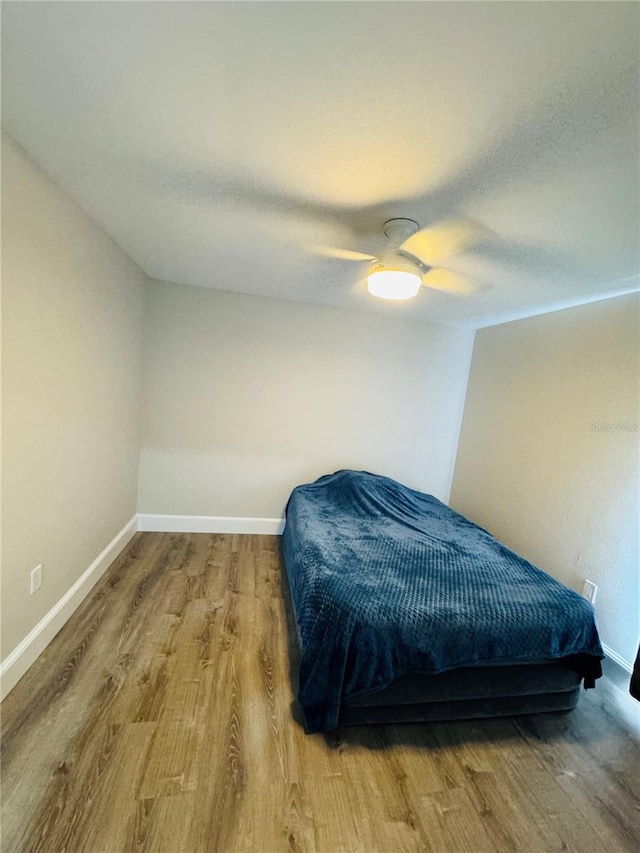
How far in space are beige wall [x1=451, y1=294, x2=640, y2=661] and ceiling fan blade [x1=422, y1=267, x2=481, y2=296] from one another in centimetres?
81

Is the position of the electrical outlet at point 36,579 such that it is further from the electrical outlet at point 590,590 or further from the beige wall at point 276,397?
the electrical outlet at point 590,590

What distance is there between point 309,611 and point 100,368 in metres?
1.89

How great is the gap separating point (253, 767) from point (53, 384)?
186 centimetres

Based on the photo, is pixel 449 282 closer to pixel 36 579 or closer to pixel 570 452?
pixel 570 452

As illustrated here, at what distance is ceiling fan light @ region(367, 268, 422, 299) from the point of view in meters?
1.70

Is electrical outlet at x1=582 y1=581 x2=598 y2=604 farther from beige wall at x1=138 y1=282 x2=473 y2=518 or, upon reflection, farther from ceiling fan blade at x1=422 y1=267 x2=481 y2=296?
ceiling fan blade at x1=422 y1=267 x2=481 y2=296

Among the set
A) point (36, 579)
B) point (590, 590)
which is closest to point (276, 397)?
point (36, 579)

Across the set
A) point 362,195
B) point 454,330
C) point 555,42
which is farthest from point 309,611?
point 454,330

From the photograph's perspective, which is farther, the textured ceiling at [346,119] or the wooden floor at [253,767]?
the wooden floor at [253,767]

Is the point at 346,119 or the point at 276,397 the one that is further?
the point at 276,397

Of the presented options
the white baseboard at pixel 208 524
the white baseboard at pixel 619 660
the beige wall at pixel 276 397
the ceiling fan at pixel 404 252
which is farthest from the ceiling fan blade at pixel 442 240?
the white baseboard at pixel 208 524

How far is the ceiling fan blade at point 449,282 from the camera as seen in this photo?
215 cm

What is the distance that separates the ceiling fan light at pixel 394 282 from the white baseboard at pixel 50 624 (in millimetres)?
2375

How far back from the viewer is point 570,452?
8.00 ft
